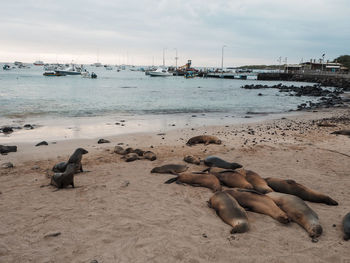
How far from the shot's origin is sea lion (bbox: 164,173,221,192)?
636cm

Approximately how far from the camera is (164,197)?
591 cm

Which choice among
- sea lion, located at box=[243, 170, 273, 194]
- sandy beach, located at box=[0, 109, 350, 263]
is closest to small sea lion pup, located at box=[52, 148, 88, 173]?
sandy beach, located at box=[0, 109, 350, 263]

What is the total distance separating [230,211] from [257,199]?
2.25ft

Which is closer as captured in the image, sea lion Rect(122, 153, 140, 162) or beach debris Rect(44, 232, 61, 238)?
beach debris Rect(44, 232, 61, 238)

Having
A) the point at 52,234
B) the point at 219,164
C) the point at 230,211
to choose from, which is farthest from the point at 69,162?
the point at 230,211

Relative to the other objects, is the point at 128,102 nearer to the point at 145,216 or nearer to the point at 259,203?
the point at 145,216

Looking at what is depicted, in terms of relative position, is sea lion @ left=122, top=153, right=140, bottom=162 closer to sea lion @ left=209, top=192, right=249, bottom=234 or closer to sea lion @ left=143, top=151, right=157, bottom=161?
sea lion @ left=143, top=151, right=157, bottom=161

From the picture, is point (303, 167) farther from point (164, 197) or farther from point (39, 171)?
point (39, 171)

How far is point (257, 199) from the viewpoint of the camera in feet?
17.3

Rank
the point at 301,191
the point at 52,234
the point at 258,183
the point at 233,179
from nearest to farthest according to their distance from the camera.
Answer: the point at 52,234
the point at 301,191
the point at 258,183
the point at 233,179

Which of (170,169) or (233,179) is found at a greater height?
(233,179)

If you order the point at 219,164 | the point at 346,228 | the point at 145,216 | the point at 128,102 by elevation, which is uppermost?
the point at 128,102

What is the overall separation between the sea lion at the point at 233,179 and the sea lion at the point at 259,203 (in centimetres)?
64

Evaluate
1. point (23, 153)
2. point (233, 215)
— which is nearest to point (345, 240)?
point (233, 215)
